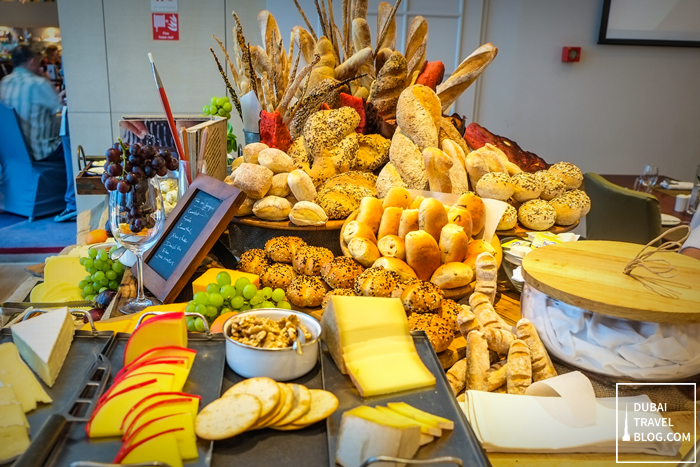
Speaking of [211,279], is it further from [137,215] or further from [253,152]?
[253,152]


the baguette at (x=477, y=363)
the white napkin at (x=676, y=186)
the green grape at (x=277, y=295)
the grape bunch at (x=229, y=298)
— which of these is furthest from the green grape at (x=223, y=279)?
the white napkin at (x=676, y=186)

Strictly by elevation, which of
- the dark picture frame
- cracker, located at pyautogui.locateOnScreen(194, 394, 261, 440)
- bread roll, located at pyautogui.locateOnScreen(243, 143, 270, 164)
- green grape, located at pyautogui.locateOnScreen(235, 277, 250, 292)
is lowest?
green grape, located at pyautogui.locateOnScreen(235, 277, 250, 292)

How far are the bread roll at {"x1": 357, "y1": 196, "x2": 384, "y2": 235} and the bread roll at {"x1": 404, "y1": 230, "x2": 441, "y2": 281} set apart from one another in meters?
0.14

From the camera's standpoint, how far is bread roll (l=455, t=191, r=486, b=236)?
4.38 feet

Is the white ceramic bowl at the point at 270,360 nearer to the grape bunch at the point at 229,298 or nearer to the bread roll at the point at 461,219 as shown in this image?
the grape bunch at the point at 229,298

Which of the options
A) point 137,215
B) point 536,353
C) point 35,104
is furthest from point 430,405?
point 35,104

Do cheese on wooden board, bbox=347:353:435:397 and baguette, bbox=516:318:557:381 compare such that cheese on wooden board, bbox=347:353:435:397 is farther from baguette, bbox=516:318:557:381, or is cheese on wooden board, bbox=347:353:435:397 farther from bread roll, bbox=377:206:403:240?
bread roll, bbox=377:206:403:240

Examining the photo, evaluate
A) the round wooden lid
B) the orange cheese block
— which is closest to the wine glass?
the orange cheese block

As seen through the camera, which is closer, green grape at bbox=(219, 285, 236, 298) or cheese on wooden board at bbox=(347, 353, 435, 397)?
cheese on wooden board at bbox=(347, 353, 435, 397)

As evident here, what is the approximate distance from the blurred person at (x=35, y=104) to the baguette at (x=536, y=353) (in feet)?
16.0

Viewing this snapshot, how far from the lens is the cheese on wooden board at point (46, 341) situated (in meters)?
0.71

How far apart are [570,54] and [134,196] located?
4.37 metres

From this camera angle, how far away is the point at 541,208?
4.82 feet

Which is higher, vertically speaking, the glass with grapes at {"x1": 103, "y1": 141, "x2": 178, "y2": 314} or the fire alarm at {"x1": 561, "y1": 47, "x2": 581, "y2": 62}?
the fire alarm at {"x1": 561, "y1": 47, "x2": 581, "y2": 62}
